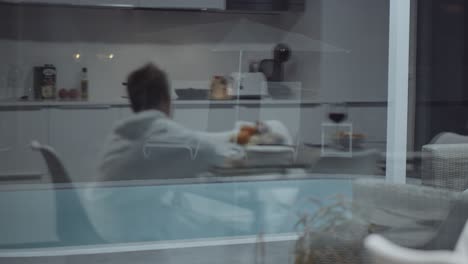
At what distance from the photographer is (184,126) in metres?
3.38

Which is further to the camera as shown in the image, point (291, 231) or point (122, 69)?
point (122, 69)

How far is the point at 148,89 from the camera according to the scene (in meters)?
3.39

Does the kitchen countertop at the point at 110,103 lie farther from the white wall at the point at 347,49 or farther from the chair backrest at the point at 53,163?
the white wall at the point at 347,49

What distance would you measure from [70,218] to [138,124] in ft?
1.57

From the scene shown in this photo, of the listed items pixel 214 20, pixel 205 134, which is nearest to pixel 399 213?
pixel 205 134

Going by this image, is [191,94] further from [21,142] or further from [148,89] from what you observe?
[21,142]

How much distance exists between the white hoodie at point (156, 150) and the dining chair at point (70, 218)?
161mm

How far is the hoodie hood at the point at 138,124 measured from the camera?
10.7ft

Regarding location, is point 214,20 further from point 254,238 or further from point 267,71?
point 254,238

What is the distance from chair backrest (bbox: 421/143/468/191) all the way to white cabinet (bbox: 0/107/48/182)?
177 cm

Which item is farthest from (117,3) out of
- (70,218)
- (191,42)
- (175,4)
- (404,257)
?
(404,257)

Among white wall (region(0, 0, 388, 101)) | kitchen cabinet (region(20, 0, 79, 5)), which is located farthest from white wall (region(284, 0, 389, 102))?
kitchen cabinet (region(20, 0, 79, 5))

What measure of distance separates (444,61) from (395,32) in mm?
1176

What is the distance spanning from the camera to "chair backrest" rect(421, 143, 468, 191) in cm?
354
